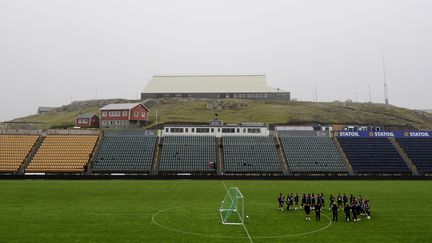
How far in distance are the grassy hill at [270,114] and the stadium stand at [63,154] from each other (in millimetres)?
28877

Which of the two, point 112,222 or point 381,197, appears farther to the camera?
point 381,197

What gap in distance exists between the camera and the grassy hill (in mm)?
102188

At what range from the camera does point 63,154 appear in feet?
203

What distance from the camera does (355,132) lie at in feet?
230

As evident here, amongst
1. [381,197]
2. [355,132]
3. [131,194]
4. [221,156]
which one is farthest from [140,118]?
[381,197]

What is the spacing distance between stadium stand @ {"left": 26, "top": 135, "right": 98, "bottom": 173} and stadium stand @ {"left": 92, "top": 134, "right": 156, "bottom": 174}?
2.23 metres

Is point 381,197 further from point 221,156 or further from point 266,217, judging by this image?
point 221,156

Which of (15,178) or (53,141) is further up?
(53,141)

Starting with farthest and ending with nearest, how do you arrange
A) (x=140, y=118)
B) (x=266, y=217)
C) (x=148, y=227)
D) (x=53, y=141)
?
(x=140, y=118), (x=53, y=141), (x=266, y=217), (x=148, y=227)

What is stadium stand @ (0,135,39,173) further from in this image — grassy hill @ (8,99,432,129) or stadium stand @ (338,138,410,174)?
stadium stand @ (338,138,410,174)

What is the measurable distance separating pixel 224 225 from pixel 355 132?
5423 cm

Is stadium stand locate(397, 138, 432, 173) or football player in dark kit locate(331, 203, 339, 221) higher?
stadium stand locate(397, 138, 432, 173)

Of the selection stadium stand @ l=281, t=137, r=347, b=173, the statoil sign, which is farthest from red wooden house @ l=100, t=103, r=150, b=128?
the statoil sign

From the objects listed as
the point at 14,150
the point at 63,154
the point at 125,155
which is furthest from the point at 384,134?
the point at 14,150
